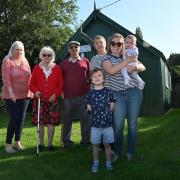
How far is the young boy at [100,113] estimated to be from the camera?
6477 millimetres

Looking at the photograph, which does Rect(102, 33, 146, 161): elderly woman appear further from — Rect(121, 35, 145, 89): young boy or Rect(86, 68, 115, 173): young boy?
Rect(86, 68, 115, 173): young boy

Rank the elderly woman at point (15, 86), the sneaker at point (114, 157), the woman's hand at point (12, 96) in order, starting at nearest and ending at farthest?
the sneaker at point (114, 157)
the woman's hand at point (12, 96)
the elderly woman at point (15, 86)

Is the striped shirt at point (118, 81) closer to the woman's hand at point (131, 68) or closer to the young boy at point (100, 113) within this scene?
the woman's hand at point (131, 68)

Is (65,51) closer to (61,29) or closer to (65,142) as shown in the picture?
(65,142)

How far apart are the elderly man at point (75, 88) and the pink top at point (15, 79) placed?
0.76 m

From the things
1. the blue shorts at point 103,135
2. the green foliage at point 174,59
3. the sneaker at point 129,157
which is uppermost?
the green foliage at point 174,59

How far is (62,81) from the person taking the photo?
26.8 feet

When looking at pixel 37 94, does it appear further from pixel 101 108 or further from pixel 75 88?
pixel 101 108

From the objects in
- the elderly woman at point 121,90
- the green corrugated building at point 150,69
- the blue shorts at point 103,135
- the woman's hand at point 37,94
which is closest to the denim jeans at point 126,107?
the elderly woman at point 121,90

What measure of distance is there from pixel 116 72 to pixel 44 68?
2087mm

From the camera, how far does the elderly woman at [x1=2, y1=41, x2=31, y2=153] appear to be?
7.99m

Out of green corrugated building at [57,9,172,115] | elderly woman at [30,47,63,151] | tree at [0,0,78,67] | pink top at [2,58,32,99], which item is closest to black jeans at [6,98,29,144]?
pink top at [2,58,32,99]

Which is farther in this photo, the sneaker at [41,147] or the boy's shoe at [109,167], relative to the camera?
the sneaker at [41,147]

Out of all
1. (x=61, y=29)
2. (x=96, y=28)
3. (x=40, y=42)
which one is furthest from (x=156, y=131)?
(x=61, y=29)
